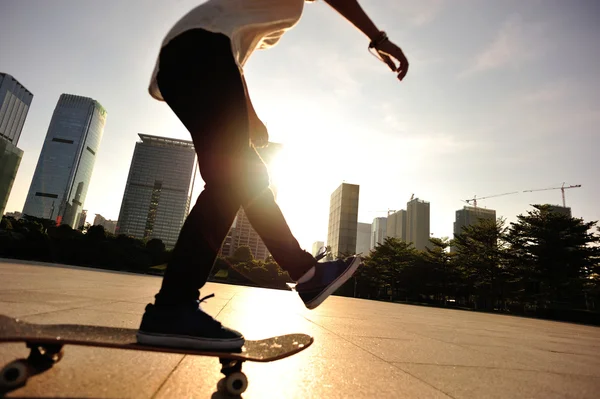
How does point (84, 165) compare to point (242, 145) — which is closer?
point (242, 145)

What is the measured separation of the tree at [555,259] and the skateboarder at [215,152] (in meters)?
32.6

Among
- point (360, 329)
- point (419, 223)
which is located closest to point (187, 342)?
point (360, 329)

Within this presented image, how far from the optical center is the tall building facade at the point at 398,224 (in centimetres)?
12531

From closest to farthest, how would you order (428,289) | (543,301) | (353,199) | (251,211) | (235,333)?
1. (235,333)
2. (251,211)
3. (543,301)
4. (428,289)
5. (353,199)

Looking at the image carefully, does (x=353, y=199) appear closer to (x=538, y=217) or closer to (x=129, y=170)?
(x=538, y=217)

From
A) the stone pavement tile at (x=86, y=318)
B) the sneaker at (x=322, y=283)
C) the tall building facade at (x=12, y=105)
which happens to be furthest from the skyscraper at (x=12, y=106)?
the sneaker at (x=322, y=283)

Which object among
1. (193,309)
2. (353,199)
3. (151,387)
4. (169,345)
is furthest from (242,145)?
(353,199)

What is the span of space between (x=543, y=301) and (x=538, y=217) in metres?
7.21

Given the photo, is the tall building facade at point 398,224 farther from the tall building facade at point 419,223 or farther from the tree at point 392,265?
the tree at point 392,265

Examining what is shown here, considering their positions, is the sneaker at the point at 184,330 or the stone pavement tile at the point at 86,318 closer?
the sneaker at the point at 184,330

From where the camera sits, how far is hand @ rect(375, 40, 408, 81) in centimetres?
193

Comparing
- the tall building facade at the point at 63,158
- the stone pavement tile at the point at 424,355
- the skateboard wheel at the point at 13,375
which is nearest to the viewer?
the skateboard wheel at the point at 13,375

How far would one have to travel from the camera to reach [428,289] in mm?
37219

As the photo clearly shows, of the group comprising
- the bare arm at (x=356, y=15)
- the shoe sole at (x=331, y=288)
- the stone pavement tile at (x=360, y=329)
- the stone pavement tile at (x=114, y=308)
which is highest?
the bare arm at (x=356, y=15)
